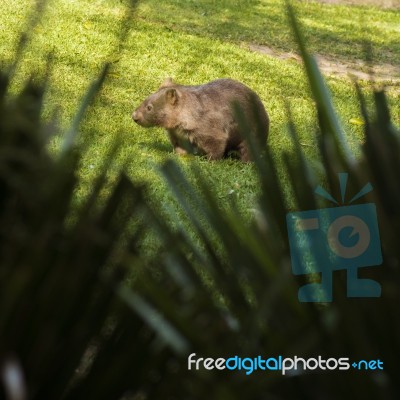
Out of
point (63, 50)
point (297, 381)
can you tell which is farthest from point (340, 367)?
point (63, 50)

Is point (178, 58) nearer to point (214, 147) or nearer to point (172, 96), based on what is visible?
point (172, 96)

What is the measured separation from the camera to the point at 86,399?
1.13m

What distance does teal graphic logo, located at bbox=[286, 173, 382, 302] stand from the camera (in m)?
1.14

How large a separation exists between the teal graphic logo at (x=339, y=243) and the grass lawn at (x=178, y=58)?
439cm

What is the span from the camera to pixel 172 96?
7.69 meters

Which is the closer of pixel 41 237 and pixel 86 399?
pixel 41 237

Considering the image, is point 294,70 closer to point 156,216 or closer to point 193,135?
point 193,135

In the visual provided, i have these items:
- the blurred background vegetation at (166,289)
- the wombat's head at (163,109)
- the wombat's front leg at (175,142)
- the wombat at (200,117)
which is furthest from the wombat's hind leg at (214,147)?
the blurred background vegetation at (166,289)

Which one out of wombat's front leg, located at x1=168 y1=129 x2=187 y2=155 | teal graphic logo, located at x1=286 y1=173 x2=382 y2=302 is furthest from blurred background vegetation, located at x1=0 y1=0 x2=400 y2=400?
wombat's front leg, located at x1=168 y1=129 x2=187 y2=155

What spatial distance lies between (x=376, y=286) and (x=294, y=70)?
35.7 feet

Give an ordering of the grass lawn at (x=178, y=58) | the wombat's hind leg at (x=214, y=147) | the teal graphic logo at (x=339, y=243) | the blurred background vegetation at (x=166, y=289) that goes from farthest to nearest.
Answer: the wombat's hind leg at (x=214, y=147) < the grass lawn at (x=178, y=58) < the teal graphic logo at (x=339, y=243) < the blurred background vegetation at (x=166, y=289)

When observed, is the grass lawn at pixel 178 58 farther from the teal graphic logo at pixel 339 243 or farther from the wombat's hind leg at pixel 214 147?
the teal graphic logo at pixel 339 243

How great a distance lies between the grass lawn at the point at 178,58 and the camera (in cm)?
748

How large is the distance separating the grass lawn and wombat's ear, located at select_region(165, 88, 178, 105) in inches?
15.1
